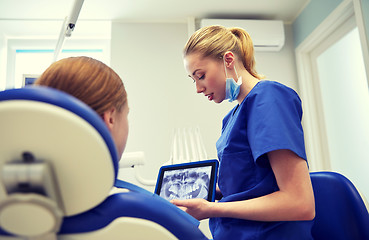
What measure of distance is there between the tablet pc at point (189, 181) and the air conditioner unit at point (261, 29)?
1956mm

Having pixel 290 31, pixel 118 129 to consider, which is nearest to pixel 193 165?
pixel 118 129

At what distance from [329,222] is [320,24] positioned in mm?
1970

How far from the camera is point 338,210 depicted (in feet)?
3.76

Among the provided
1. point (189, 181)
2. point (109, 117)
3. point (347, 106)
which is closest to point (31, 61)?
point (189, 181)

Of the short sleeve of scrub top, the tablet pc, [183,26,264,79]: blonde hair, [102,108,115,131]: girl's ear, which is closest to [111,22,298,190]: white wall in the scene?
the tablet pc

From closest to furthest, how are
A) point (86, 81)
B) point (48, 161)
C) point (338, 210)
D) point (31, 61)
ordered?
point (48, 161) < point (86, 81) < point (338, 210) < point (31, 61)

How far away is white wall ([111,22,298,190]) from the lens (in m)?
2.83

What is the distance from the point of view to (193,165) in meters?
1.28

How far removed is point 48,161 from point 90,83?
196 millimetres

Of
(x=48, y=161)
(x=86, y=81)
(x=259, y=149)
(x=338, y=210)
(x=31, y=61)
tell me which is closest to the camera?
(x=48, y=161)

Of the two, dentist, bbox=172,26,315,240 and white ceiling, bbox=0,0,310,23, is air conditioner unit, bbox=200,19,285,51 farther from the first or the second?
dentist, bbox=172,26,315,240

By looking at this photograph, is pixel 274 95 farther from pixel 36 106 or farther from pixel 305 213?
pixel 36 106

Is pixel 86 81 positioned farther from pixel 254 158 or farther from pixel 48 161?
pixel 254 158

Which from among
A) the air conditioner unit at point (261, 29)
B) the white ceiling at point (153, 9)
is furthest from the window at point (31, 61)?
the air conditioner unit at point (261, 29)
